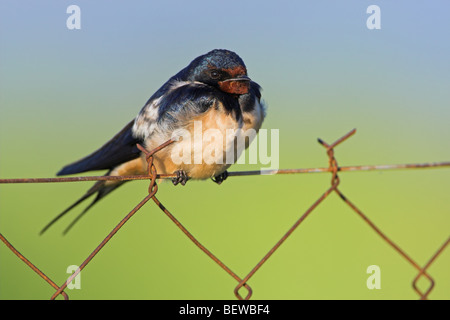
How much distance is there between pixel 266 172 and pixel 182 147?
77 cm

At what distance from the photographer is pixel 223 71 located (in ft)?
8.08

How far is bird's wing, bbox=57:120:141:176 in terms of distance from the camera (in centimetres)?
287

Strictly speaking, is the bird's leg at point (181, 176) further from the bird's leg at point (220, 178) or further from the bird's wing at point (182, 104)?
the bird's leg at point (220, 178)

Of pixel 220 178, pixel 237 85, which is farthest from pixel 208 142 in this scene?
pixel 220 178

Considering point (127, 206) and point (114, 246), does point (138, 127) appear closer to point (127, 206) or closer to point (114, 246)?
point (114, 246)

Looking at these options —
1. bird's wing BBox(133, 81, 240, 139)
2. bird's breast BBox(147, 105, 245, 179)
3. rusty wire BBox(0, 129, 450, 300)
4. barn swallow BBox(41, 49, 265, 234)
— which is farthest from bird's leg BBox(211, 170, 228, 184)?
rusty wire BBox(0, 129, 450, 300)

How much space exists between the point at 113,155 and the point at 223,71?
818 mm

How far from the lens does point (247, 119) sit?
98.7 inches

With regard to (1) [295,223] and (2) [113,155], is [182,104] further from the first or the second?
(1) [295,223]

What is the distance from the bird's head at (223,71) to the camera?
8.00 ft

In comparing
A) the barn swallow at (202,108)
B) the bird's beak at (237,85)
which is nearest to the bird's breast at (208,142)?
the barn swallow at (202,108)

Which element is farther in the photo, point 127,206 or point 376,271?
point 127,206

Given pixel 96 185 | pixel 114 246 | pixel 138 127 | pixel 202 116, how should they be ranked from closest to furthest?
pixel 202 116, pixel 138 127, pixel 96 185, pixel 114 246
